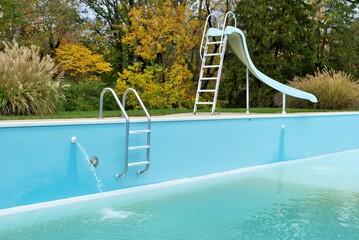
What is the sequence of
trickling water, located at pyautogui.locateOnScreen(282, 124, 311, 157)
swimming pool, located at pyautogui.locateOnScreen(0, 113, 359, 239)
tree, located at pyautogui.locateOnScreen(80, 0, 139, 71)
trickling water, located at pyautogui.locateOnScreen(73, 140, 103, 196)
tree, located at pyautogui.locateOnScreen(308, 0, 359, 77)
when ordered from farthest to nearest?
1. tree, located at pyautogui.locateOnScreen(80, 0, 139, 71)
2. tree, located at pyautogui.locateOnScreen(308, 0, 359, 77)
3. trickling water, located at pyautogui.locateOnScreen(282, 124, 311, 157)
4. trickling water, located at pyautogui.locateOnScreen(73, 140, 103, 196)
5. swimming pool, located at pyautogui.locateOnScreen(0, 113, 359, 239)

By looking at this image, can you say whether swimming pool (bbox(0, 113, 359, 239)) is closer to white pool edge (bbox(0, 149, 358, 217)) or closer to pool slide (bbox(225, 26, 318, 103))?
white pool edge (bbox(0, 149, 358, 217))

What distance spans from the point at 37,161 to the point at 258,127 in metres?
3.59

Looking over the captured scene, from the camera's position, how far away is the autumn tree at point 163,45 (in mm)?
13242

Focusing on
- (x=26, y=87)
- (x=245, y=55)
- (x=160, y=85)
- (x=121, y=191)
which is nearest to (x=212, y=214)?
(x=121, y=191)

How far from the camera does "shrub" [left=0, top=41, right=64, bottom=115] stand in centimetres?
552

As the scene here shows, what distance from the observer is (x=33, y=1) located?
44.7ft

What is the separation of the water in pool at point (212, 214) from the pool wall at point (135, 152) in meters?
0.22

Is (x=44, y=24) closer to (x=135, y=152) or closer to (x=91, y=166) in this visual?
(x=135, y=152)

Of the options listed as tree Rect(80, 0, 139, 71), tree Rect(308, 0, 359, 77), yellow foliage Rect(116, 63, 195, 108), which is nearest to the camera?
yellow foliage Rect(116, 63, 195, 108)

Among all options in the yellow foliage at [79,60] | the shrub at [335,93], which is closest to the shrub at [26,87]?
the shrub at [335,93]

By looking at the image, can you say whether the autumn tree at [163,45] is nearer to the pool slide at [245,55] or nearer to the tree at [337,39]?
the tree at [337,39]

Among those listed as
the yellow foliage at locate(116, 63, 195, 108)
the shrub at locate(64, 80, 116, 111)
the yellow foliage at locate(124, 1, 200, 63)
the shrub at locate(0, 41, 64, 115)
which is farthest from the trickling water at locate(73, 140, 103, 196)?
the yellow foliage at locate(124, 1, 200, 63)

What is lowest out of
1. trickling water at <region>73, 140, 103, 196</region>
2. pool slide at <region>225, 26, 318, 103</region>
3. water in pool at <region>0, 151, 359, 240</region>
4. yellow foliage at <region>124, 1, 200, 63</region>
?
water in pool at <region>0, 151, 359, 240</region>

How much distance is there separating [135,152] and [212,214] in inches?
49.1
